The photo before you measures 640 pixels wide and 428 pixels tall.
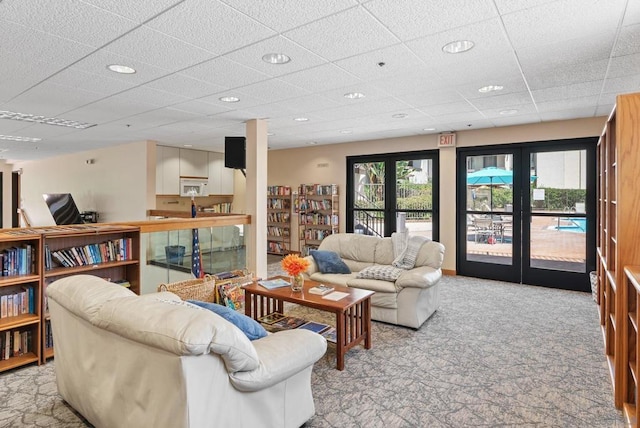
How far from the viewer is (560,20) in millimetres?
2400

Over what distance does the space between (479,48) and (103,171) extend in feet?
27.7

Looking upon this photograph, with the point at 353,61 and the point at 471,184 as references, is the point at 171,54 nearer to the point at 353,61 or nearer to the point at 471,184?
the point at 353,61

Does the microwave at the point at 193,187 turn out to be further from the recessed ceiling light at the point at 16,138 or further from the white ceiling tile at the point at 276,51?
the white ceiling tile at the point at 276,51

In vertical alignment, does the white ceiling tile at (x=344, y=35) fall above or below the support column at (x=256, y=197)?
above

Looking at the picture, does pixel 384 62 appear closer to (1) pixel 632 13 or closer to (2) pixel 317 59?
(2) pixel 317 59

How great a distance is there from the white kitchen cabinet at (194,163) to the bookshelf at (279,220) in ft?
5.18

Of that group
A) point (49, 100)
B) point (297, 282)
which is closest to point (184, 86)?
point (49, 100)

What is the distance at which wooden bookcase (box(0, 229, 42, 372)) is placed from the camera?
3035 millimetres

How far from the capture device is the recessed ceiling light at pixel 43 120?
5.02 m

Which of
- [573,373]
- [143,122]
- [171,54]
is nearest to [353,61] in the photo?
[171,54]

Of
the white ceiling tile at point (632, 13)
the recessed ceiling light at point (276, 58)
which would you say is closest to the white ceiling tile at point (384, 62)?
the recessed ceiling light at point (276, 58)

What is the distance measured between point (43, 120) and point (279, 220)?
4.84 meters

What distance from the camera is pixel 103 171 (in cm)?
859

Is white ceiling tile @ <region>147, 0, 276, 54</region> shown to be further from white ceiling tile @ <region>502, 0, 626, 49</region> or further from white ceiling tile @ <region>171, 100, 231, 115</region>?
white ceiling tile @ <region>171, 100, 231, 115</region>
